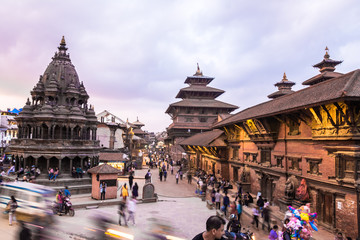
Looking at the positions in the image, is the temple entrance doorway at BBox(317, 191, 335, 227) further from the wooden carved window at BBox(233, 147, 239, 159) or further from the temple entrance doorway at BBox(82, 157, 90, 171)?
the temple entrance doorway at BBox(82, 157, 90, 171)

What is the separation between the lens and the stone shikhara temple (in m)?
23.5

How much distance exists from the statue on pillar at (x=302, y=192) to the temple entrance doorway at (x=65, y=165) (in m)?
20.7

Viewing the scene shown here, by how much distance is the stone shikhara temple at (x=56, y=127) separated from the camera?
2352 centimetres

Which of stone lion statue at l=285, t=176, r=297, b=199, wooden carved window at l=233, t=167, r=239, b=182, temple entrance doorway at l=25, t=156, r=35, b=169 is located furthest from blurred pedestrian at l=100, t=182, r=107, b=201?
wooden carved window at l=233, t=167, r=239, b=182

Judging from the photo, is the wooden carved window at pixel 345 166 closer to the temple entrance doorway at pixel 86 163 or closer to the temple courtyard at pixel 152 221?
the temple courtyard at pixel 152 221

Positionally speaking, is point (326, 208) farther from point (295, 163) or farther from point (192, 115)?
point (192, 115)

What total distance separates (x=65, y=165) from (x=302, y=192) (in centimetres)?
2135

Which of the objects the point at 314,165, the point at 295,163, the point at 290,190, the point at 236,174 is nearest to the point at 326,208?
the point at 290,190

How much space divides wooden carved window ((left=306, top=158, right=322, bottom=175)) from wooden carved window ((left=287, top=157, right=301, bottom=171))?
95cm

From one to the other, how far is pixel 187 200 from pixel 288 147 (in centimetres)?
863

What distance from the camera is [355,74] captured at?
1166cm

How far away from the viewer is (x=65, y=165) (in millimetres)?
24828

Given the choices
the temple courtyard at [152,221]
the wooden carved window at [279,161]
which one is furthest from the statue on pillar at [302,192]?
the wooden carved window at [279,161]

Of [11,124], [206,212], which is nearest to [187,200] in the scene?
[206,212]
